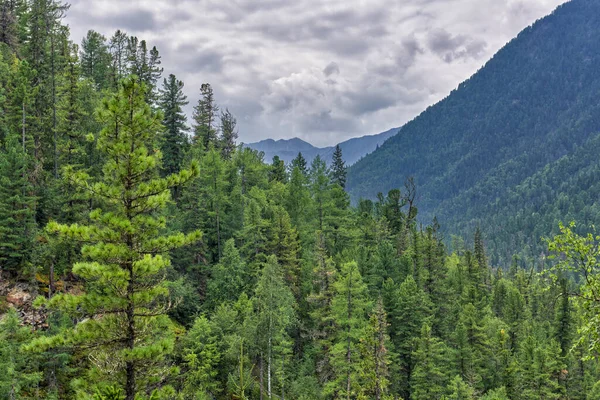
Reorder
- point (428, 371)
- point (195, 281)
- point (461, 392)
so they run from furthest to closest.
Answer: point (195, 281), point (428, 371), point (461, 392)

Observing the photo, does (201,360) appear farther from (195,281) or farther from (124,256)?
(124,256)

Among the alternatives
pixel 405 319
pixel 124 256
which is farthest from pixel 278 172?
pixel 124 256

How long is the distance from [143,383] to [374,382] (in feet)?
53.6

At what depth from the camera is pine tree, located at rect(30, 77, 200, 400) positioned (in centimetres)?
1241

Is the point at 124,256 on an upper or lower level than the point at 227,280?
upper

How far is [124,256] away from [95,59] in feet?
205

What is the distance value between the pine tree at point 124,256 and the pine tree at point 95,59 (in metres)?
52.2

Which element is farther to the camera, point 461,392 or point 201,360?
point 201,360

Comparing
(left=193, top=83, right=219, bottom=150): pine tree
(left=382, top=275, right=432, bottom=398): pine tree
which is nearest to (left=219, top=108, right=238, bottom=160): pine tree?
(left=193, top=83, right=219, bottom=150): pine tree

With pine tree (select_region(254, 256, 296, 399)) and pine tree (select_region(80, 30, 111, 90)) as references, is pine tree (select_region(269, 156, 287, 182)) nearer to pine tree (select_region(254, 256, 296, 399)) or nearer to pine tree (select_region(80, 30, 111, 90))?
pine tree (select_region(80, 30, 111, 90))

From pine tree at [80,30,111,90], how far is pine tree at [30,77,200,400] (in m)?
52.2

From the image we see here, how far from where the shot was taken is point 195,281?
39.7 meters

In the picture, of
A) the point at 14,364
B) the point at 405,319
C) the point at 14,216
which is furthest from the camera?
the point at 405,319

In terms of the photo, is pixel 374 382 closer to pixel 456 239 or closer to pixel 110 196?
pixel 110 196
